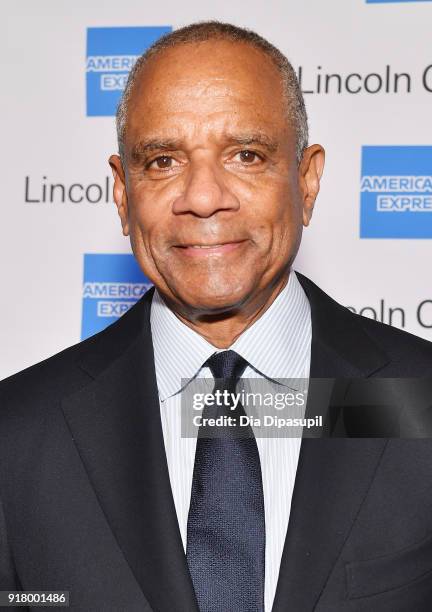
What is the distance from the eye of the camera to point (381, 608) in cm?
129

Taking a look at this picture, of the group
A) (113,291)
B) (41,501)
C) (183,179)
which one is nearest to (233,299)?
(183,179)

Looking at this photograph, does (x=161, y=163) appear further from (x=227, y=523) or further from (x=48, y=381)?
(x=227, y=523)

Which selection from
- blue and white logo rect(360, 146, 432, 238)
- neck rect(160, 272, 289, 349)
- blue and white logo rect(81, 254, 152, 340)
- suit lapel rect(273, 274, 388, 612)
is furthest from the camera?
blue and white logo rect(81, 254, 152, 340)

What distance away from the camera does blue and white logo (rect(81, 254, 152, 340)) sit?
7.54 ft

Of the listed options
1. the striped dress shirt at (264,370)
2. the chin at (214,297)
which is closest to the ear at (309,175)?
the striped dress shirt at (264,370)

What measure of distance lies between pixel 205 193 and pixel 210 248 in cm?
9

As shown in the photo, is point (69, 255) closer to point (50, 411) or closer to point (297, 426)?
point (50, 411)

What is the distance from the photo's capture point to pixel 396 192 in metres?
2.21

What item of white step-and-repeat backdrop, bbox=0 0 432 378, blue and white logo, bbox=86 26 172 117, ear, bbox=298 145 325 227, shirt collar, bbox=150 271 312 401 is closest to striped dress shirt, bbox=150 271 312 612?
shirt collar, bbox=150 271 312 401

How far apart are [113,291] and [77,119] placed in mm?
456

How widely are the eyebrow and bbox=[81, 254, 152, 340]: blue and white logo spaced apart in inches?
34.1

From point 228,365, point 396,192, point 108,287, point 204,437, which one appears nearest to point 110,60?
point 108,287

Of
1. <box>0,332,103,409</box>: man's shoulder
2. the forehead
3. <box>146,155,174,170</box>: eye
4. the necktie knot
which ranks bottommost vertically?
<box>0,332,103,409</box>: man's shoulder

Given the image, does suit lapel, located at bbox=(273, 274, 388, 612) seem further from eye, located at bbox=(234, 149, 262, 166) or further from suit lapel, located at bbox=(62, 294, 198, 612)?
eye, located at bbox=(234, 149, 262, 166)
